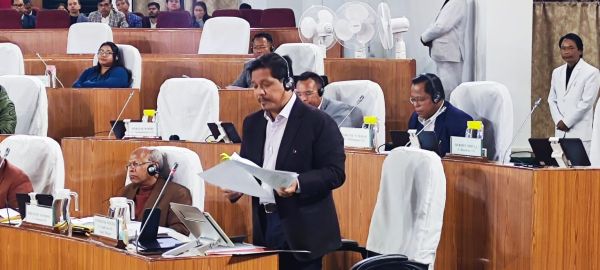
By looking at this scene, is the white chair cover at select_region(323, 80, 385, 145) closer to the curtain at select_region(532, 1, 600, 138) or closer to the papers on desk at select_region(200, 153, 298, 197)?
the papers on desk at select_region(200, 153, 298, 197)

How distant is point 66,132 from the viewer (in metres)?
7.77

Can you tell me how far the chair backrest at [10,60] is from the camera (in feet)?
27.7

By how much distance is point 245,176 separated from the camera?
3768 mm

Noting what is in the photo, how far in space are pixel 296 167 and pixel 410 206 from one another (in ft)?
2.43

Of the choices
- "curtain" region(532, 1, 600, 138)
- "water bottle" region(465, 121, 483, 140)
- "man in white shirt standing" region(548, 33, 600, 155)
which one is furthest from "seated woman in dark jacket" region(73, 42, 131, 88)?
"curtain" region(532, 1, 600, 138)

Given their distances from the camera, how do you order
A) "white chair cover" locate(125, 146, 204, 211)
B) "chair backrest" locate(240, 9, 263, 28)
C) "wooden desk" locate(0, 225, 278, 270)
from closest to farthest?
1. "wooden desk" locate(0, 225, 278, 270)
2. "white chair cover" locate(125, 146, 204, 211)
3. "chair backrest" locate(240, 9, 263, 28)

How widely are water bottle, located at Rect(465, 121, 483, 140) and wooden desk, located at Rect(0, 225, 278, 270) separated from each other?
1836 mm

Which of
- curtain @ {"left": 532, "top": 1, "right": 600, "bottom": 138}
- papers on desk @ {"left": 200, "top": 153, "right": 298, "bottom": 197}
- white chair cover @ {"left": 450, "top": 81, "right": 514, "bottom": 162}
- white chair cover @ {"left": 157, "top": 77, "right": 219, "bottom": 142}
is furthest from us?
curtain @ {"left": 532, "top": 1, "right": 600, "bottom": 138}

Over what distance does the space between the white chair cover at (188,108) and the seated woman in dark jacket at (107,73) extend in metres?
0.97

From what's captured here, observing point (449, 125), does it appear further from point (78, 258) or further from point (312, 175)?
point (78, 258)

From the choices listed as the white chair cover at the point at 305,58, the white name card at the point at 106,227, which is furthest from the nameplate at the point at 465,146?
the white chair cover at the point at 305,58

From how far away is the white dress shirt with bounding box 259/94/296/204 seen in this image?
3990 millimetres

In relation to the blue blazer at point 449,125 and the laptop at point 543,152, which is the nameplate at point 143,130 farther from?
the laptop at point 543,152

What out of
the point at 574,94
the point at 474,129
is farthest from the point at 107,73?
the point at 474,129
